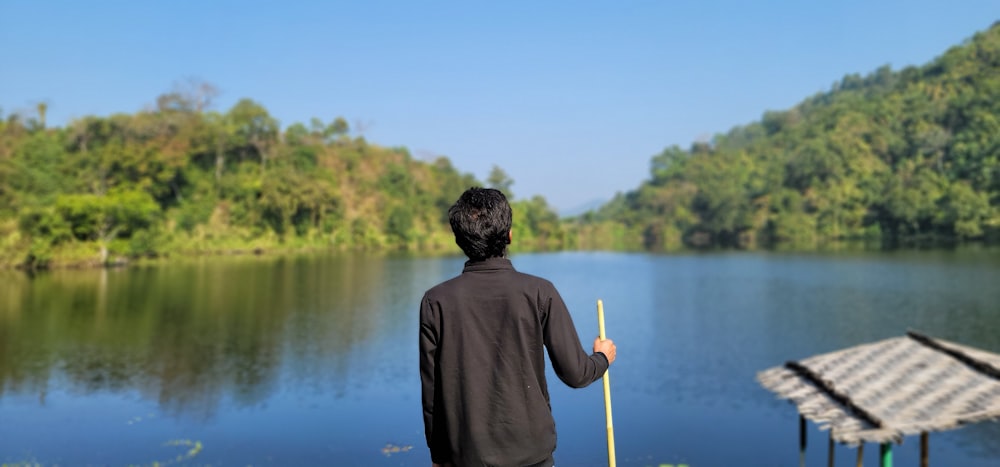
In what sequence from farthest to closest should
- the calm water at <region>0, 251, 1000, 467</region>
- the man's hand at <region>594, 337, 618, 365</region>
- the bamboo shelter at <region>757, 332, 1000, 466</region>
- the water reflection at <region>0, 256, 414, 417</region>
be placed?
the water reflection at <region>0, 256, 414, 417</region>, the calm water at <region>0, 251, 1000, 467</region>, the bamboo shelter at <region>757, 332, 1000, 466</region>, the man's hand at <region>594, 337, 618, 365</region>

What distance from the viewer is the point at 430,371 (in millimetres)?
1987

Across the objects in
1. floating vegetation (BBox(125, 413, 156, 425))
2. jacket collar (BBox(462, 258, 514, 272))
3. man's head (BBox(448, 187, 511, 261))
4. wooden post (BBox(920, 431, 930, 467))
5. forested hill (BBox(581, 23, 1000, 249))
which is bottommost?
floating vegetation (BBox(125, 413, 156, 425))

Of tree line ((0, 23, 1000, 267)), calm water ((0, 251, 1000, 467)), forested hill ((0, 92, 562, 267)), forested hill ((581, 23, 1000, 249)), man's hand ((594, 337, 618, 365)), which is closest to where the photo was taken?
man's hand ((594, 337, 618, 365))

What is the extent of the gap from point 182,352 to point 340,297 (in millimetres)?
8535

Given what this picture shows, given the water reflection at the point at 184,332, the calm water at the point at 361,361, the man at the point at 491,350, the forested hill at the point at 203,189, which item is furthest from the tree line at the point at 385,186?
the man at the point at 491,350

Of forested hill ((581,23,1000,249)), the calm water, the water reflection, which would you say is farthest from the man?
forested hill ((581,23,1000,249))

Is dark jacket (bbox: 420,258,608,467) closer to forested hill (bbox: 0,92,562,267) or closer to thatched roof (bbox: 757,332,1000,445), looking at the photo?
thatched roof (bbox: 757,332,1000,445)

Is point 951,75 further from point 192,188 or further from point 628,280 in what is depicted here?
point 192,188

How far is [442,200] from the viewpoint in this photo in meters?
58.0

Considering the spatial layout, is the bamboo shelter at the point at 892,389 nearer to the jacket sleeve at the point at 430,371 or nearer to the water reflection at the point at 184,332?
the jacket sleeve at the point at 430,371

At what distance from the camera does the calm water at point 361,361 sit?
29.1 ft

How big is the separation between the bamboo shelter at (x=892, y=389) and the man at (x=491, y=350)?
182 inches

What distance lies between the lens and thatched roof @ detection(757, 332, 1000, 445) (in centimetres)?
574

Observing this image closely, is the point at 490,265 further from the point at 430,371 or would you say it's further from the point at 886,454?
the point at 886,454
